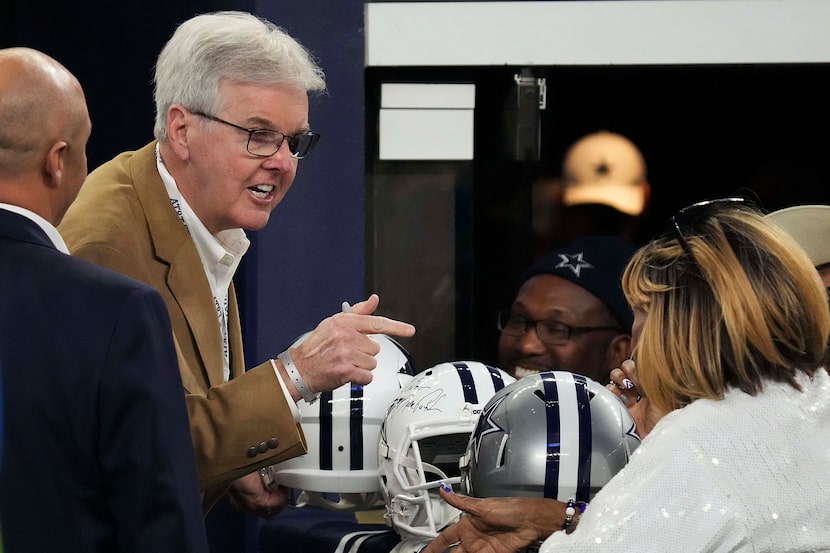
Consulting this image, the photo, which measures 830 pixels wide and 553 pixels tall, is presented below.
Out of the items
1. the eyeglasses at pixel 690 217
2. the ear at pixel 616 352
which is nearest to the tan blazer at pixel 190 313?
the eyeglasses at pixel 690 217

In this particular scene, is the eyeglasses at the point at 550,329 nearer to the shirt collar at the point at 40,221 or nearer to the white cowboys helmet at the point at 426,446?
the white cowboys helmet at the point at 426,446

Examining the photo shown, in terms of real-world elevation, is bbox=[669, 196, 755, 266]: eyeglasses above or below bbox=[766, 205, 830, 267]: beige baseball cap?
above

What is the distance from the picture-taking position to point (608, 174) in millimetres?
4816

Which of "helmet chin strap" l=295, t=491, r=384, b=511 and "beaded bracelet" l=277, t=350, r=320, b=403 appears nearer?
"beaded bracelet" l=277, t=350, r=320, b=403

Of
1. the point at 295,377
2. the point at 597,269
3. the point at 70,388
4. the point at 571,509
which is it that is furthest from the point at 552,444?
the point at 597,269

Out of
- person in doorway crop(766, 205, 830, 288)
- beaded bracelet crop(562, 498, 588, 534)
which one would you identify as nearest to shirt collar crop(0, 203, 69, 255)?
beaded bracelet crop(562, 498, 588, 534)

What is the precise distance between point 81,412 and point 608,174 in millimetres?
3267

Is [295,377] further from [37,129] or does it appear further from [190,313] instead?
[37,129]

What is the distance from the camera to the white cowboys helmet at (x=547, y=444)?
2.38 metres

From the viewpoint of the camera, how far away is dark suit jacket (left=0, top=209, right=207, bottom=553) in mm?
1822

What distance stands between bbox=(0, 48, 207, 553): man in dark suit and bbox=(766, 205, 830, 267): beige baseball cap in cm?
162

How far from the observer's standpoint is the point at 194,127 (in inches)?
107

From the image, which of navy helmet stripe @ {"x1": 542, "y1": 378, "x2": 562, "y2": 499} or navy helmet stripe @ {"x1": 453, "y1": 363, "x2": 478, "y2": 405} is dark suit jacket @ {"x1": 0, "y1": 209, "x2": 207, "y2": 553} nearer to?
navy helmet stripe @ {"x1": 542, "y1": 378, "x2": 562, "y2": 499}

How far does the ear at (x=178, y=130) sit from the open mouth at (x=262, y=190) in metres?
0.15
